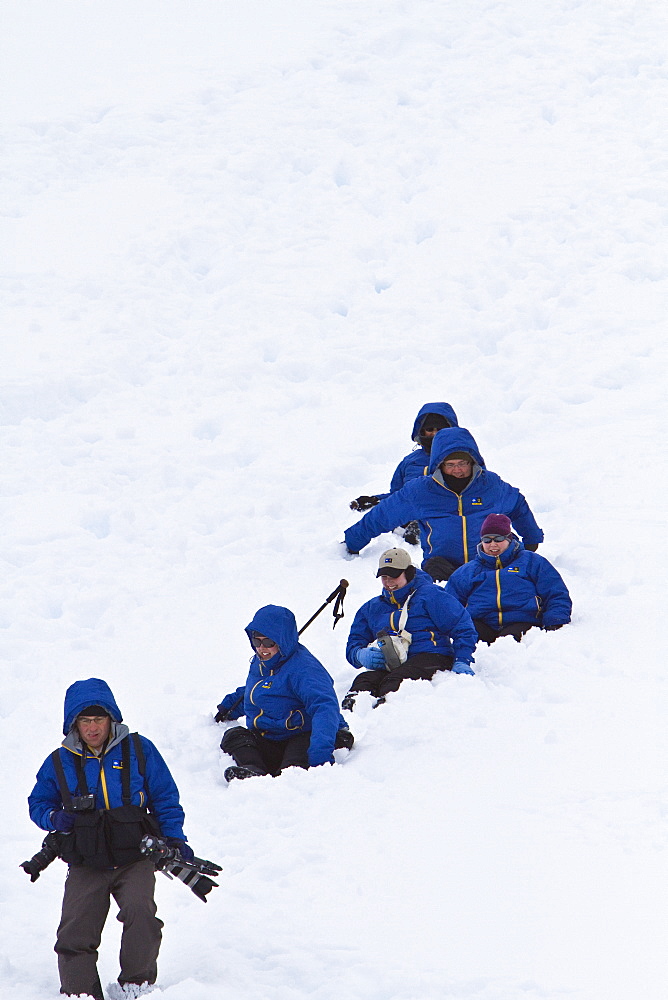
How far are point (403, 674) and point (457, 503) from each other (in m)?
2.12

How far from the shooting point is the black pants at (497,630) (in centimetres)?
830

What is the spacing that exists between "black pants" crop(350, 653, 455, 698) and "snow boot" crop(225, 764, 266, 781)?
1.07 metres

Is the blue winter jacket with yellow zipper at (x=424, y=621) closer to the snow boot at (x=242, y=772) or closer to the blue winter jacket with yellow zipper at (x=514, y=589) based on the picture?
the blue winter jacket with yellow zipper at (x=514, y=589)

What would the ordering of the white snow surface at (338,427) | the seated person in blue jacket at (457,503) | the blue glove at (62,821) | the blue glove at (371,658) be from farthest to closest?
the seated person in blue jacket at (457,503) < the blue glove at (371,658) < the white snow surface at (338,427) < the blue glove at (62,821)

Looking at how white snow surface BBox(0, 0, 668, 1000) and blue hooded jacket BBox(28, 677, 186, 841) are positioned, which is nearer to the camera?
blue hooded jacket BBox(28, 677, 186, 841)

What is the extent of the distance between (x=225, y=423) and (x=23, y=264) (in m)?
Result: 4.69

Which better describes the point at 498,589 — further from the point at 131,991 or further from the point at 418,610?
the point at 131,991

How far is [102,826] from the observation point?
4.93 m

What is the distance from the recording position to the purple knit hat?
333 inches

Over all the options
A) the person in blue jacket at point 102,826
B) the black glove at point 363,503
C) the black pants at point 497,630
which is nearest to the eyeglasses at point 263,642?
the person in blue jacket at point 102,826

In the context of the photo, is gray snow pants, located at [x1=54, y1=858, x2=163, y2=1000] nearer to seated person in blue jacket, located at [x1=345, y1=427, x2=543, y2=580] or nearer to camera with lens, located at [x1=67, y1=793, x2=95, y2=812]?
camera with lens, located at [x1=67, y1=793, x2=95, y2=812]

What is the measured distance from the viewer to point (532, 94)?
60.8 ft

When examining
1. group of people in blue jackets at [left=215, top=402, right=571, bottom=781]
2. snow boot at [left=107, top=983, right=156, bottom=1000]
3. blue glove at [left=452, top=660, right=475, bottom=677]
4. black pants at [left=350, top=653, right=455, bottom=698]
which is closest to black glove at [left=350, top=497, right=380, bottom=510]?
group of people in blue jackets at [left=215, top=402, right=571, bottom=781]

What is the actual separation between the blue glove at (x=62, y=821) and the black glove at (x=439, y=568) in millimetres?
4862
